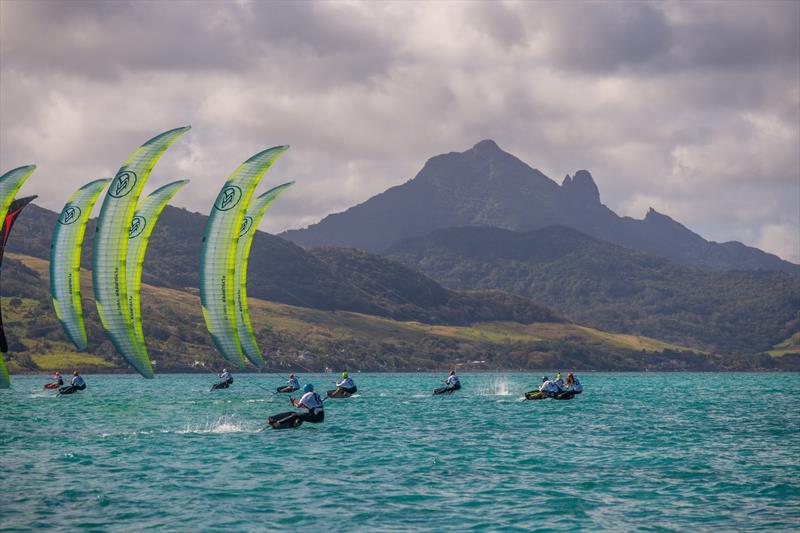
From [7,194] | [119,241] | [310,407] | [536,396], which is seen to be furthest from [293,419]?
[536,396]

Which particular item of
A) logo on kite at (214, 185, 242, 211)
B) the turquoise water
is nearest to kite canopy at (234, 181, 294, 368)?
logo on kite at (214, 185, 242, 211)

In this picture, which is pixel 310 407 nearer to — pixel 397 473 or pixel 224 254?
pixel 224 254

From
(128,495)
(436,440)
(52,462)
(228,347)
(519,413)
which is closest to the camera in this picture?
(128,495)

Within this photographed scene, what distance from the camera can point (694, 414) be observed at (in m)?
87.9

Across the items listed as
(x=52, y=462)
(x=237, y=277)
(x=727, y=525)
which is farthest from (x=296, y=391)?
(x=727, y=525)

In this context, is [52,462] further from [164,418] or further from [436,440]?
[164,418]

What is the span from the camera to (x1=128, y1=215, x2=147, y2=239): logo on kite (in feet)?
246

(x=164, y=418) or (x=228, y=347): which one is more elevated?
(x=228, y=347)

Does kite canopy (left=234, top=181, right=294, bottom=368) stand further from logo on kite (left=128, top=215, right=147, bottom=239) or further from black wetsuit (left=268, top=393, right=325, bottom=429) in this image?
black wetsuit (left=268, top=393, right=325, bottom=429)

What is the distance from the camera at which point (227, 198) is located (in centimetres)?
7325

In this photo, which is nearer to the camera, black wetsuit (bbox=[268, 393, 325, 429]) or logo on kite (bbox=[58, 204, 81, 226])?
black wetsuit (bbox=[268, 393, 325, 429])

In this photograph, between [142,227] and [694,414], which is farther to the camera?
[694,414]

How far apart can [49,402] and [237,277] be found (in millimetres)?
31418

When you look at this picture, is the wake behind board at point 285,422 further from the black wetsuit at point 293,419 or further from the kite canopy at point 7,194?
the kite canopy at point 7,194
